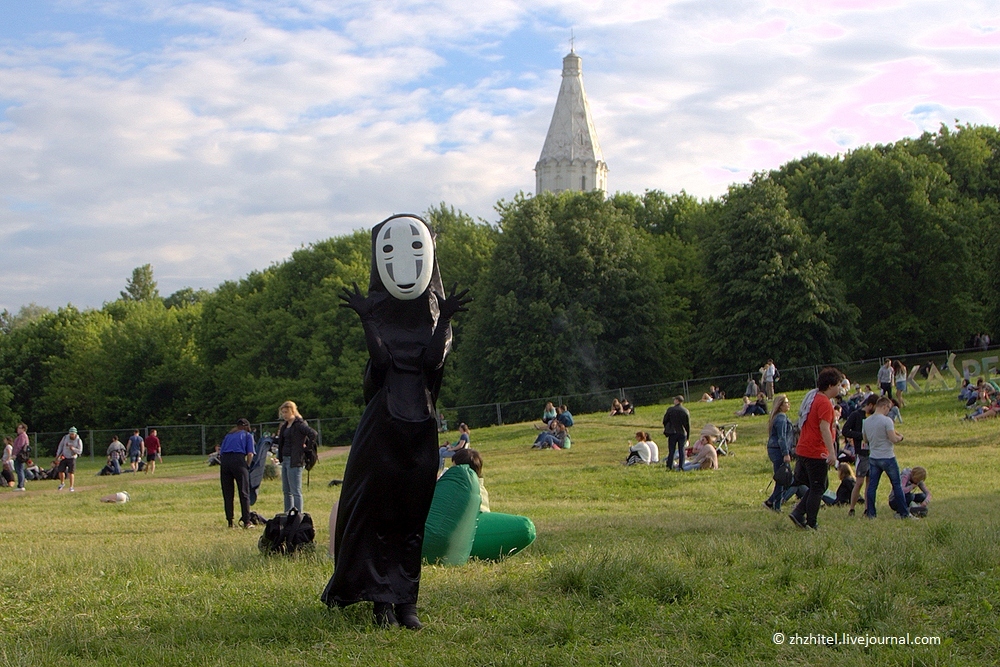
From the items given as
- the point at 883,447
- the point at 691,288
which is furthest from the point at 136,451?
the point at 691,288

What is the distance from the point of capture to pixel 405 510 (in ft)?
22.8

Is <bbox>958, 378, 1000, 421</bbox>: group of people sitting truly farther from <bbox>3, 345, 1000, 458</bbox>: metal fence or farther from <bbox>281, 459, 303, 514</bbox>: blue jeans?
<bbox>281, 459, 303, 514</bbox>: blue jeans

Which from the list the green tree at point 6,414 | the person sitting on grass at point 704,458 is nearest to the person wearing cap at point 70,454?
the person sitting on grass at point 704,458

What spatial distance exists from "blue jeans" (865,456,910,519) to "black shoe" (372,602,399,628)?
26.8 ft

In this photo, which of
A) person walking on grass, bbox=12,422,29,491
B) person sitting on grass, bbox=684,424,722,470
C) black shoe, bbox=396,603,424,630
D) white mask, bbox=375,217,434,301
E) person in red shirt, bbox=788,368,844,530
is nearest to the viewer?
black shoe, bbox=396,603,424,630

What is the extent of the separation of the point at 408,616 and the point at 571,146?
111 meters

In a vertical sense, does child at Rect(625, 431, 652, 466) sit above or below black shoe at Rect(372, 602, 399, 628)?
below

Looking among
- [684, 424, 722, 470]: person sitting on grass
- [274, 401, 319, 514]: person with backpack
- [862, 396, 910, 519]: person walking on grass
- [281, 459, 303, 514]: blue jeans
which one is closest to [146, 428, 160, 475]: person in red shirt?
[684, 424, 722, 470]: person sitting on grass

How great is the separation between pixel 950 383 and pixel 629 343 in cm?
2065

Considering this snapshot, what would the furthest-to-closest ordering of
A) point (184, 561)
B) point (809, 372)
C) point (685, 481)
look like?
point (809, 372), point (685, 481), point (184, 561)

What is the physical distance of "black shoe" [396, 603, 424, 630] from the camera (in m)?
6.73

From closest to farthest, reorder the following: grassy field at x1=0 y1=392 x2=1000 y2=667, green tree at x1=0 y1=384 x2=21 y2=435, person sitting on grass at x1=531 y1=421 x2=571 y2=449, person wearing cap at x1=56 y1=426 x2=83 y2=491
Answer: grassy field at x1=0 y1=392 x2=1000 y2=667 < person wearing cap at x1=56 y1=426 x2=83 y2=491 < person sitting on grass at x1=531 y1=421 x2=571 y2=449 < green tree at x1=0 y1=384 x2=21 y2=435

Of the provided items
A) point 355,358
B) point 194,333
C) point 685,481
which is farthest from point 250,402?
point 685,481

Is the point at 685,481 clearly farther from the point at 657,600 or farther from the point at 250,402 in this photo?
the point at 250,402
